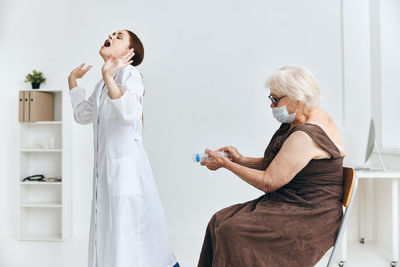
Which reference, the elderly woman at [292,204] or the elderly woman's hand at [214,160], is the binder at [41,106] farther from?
the elderly woman at [292,204]

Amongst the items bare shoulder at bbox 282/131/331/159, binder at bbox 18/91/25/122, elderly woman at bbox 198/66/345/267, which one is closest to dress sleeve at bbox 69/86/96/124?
elderly woman at bbox 198/66/345/267

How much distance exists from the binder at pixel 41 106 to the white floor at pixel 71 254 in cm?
108

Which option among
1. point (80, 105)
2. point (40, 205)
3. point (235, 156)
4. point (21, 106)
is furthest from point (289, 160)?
point (21, 106)

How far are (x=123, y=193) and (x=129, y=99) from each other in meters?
0.43

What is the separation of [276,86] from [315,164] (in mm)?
358

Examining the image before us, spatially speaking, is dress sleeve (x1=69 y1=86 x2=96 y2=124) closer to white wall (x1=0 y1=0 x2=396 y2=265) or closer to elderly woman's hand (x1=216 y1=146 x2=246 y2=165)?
elderly woman's hand (x1=216 y1=146 x2=246 y2=165)

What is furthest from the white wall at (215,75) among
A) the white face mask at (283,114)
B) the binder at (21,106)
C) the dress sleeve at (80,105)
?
the white face mask at (283,114)

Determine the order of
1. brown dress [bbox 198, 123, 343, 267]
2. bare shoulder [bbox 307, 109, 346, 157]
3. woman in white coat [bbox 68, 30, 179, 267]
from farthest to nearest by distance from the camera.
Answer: woman in white coat [bbox 68, 30, 179, 267] < bare shoulder [bbox 307, 109, 346, 157] < brown dress [bbox 198, 123, 343, 267]

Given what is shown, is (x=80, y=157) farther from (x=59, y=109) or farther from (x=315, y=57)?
(x=315, y=57)

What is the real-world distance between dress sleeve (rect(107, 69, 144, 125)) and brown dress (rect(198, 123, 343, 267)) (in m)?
0.59

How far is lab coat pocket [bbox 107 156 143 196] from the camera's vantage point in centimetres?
182

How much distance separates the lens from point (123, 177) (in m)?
1.83

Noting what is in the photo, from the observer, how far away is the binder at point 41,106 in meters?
3.49

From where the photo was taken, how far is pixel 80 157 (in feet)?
12.0
